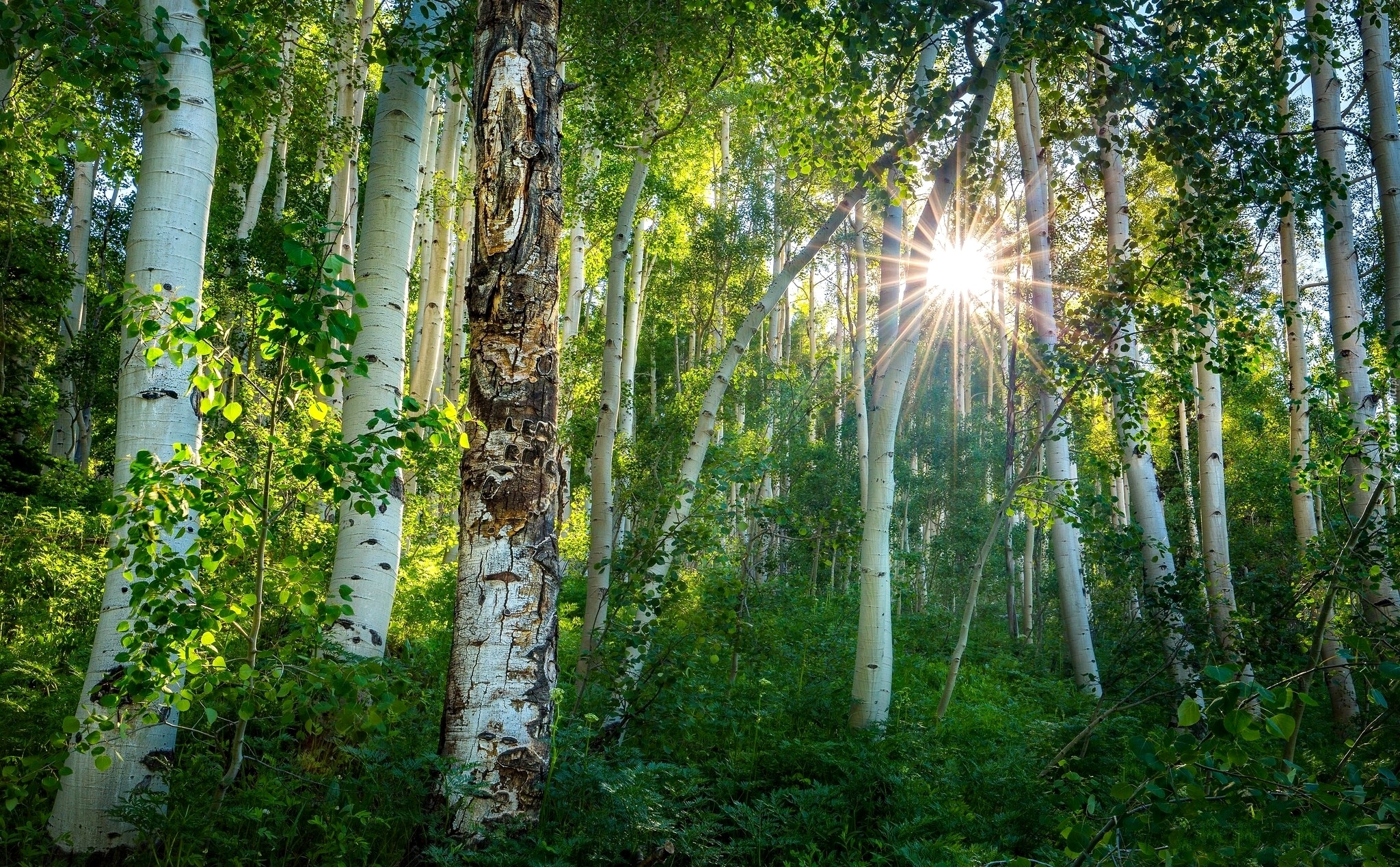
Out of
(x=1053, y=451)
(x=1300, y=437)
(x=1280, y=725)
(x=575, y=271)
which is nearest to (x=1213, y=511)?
(x=1053, y=451)

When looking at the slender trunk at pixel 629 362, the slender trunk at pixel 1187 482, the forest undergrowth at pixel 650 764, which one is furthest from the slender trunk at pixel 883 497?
the slender trunk at pixel 1187 482

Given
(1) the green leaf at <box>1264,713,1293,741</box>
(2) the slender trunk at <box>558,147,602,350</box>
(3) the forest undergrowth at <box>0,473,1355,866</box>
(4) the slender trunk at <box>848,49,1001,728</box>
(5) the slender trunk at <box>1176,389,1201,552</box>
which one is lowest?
(3) the forest undergrowth at <box>0,473,1355,866</box>

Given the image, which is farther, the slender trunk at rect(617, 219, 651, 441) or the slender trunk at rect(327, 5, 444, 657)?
the slender trunk at rect(617, 219, 651, 441)

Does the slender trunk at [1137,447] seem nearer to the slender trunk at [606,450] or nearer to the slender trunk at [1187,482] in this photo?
the slender trunk at [606,450]

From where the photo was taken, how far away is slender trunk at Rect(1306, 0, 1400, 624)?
244 inches

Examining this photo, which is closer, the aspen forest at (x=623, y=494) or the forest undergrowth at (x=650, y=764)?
the aspen forest at (x=623, y=494)

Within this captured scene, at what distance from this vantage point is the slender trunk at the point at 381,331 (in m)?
3.80

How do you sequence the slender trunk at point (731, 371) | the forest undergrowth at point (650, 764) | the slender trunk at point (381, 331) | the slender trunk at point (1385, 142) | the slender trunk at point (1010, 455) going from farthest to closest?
1. the slender trunk at point (1010, 455)
2. the slender trunk at point (1385, 142)
3. the slender trunk at point (731, 371)
4. the slender trunk at point (381, 331)
5. the forest undergrowth at point (650, 764)

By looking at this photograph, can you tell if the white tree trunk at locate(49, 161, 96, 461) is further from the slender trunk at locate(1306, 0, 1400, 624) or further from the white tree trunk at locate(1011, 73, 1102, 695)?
the slender trunk at locate(1306, 0, 1400, 624)

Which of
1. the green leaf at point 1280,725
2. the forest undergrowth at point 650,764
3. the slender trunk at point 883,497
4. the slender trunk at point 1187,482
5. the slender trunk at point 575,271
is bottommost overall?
the forest undergrowth at point 650,764

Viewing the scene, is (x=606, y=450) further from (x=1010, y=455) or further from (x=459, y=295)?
(x=459, y=295)

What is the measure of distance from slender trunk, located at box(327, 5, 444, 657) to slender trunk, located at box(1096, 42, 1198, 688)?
4.29m

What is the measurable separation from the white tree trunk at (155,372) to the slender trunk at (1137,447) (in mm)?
5114

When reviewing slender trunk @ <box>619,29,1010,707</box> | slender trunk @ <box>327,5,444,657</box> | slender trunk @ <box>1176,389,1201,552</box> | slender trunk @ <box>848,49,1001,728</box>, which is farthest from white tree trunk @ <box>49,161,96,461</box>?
slender trunk @ <box>1176,389,1201,552</box>
